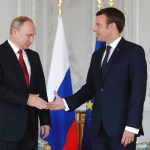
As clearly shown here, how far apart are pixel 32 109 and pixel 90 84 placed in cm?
53

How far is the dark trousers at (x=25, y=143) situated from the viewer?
2629 millimetres

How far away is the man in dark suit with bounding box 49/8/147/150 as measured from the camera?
2578 mm

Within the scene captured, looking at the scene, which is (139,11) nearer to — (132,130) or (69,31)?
(69,31)

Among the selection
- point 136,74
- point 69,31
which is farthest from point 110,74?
point 69,31

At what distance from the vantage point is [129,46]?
2.74m

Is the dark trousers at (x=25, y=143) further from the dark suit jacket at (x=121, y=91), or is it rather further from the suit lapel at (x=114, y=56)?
the suit lapel at (x=114, y=56)

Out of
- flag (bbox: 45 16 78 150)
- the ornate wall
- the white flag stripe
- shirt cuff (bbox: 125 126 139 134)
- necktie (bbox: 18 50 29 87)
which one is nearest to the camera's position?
shirt cuff (bbox: 125 126 139 134)

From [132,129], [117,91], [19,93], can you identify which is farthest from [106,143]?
[19,93]

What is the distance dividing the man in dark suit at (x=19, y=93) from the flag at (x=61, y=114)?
1.03 m

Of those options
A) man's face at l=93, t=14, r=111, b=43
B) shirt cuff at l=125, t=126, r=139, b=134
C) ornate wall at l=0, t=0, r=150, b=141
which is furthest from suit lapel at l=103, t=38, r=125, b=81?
ornate wall at l=0, t=0, r=150, b=141

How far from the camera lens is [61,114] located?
3.89m

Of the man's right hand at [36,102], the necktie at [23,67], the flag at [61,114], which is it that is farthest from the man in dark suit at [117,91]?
the flag at [61,114]

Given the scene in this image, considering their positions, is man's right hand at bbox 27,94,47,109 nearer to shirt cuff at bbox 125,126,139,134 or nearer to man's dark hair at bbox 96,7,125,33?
shirt cuff at bbox 125,126,139,134

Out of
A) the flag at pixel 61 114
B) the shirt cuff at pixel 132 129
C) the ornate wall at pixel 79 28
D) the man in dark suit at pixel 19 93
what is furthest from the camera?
the ornate wall at pixel 79 28
